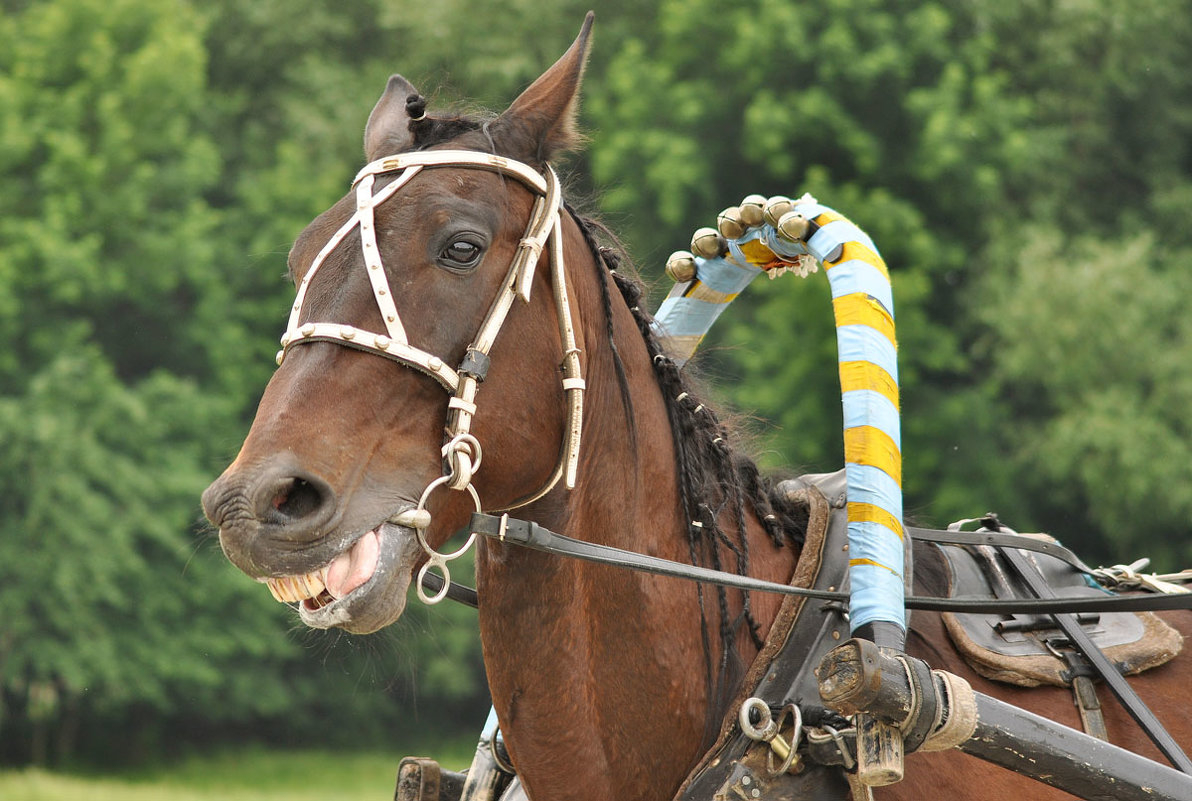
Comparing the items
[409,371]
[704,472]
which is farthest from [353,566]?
[704,472]

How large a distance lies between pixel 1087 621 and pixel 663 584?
1.31m

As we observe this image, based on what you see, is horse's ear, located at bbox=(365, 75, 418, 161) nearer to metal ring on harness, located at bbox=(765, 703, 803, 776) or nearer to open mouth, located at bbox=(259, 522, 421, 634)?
open mouth, located at bbox=(259, 522, 421, 634)

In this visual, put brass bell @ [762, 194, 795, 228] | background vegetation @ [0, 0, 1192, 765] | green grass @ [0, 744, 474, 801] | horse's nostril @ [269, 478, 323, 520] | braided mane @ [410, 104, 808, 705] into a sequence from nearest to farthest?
horse's nostril @ [269, 478, 323, 520], braided mane @ [410, 104, 808, 705], brass bell @ [762, 194, 795, 228], green grass @ [0, 744, 474, 801], background vegetation @ [0, 0, 1192, 765]

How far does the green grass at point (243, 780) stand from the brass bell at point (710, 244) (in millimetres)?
12973

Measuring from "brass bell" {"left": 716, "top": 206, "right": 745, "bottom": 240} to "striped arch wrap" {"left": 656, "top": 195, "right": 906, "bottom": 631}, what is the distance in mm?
138

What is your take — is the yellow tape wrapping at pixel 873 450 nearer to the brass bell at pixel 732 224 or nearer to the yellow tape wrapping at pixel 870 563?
the yellow tape wrapping at pixel 870 563

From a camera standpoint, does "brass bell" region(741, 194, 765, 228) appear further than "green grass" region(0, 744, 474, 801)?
No

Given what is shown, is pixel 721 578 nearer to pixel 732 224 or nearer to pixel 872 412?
pixel 872 412

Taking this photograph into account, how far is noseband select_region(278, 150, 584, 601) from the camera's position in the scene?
2457mm

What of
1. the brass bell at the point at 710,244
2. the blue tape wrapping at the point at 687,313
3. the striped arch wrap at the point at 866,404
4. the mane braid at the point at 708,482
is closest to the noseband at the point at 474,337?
the mane braid at the point at 708,482

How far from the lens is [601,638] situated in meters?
2.86

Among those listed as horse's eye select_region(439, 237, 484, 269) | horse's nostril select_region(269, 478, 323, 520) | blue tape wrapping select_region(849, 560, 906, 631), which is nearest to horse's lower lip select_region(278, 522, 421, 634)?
horse's nostril select_region(269, 478, 323, 520)

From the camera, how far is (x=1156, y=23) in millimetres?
17375

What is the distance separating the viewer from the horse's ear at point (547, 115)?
9.29 feet
